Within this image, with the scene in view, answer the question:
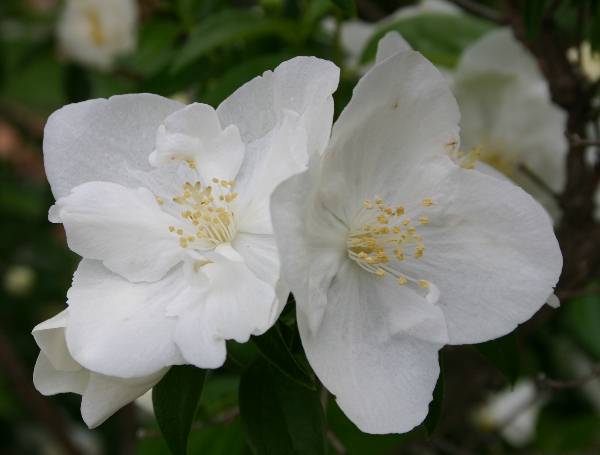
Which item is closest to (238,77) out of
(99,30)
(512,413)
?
(99,30)

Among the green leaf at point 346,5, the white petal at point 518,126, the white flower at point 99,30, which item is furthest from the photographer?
the white flower at point 99,30

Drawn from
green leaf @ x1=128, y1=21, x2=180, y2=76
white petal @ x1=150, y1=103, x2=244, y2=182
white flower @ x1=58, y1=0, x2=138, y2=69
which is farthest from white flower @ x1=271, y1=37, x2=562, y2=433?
white flower @ x1=58, y1=0, x2=138, y2=69

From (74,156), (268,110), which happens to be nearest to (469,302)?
(268,110)

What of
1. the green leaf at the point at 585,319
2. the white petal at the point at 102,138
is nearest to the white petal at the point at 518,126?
the green leaf at the point at 585,319

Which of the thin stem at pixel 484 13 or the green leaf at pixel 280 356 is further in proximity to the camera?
the thin stem at pixel 484 13

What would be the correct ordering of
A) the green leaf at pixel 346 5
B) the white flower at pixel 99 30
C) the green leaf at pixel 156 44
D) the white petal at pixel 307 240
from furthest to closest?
the white flower at pixel 99 30 < the green leaf at pixel 156 44 < the green leaf at pixel 346 5 < the white petal at pixel 307 240

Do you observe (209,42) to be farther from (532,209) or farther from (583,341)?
(583,341)

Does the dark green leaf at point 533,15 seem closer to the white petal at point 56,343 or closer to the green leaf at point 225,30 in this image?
the green leaf at point 225,30
